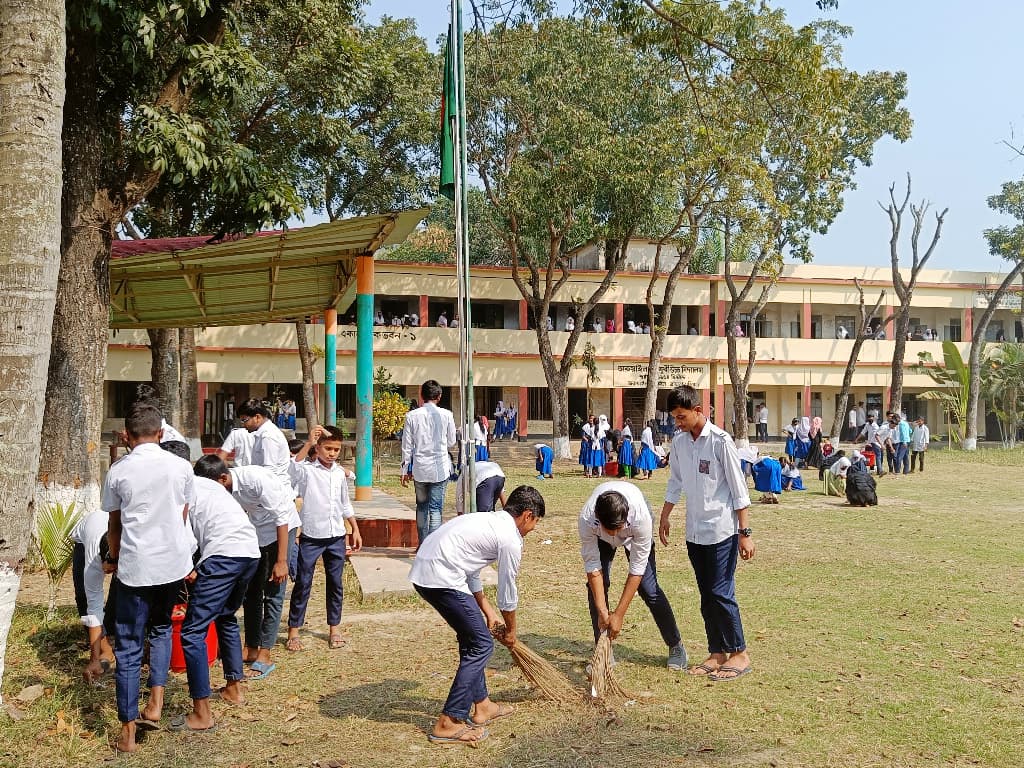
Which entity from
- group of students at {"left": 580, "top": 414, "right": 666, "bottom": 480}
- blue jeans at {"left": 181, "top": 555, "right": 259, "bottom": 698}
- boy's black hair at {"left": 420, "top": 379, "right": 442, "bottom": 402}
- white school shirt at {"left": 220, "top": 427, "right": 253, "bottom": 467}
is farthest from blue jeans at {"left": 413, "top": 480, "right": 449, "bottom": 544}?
group of students at {"left": 580, "top": 414, "right": 666, "bottom": 480}

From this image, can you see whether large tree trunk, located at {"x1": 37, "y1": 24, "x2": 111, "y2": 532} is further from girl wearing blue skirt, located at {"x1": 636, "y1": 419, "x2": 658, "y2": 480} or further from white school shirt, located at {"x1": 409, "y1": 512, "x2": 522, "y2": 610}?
girl wearing blue skirt, located at {"x1": 636, "y1": 419, "x2": 658, "y2": 480}

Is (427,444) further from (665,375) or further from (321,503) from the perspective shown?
(665,375)

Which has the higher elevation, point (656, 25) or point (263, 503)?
point (656, 25)

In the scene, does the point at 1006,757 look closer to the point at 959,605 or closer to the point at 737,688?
the point at 737,688

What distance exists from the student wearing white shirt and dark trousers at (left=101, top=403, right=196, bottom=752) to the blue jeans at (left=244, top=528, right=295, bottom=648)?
1.02 metres

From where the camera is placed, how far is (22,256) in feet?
14.2

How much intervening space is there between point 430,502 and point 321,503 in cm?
241

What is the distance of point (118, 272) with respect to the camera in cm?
1141

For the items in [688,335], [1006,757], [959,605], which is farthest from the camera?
[688,335]

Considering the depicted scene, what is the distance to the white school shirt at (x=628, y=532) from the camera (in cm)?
486

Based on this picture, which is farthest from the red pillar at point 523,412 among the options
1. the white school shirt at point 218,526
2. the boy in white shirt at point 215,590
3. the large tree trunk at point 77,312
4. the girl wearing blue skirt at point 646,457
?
the white school shirt at point 218,526

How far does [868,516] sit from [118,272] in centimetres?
1086

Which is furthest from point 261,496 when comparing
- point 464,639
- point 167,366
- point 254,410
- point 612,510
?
point 167,366

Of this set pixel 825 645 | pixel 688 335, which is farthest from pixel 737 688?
pixel 688 335
